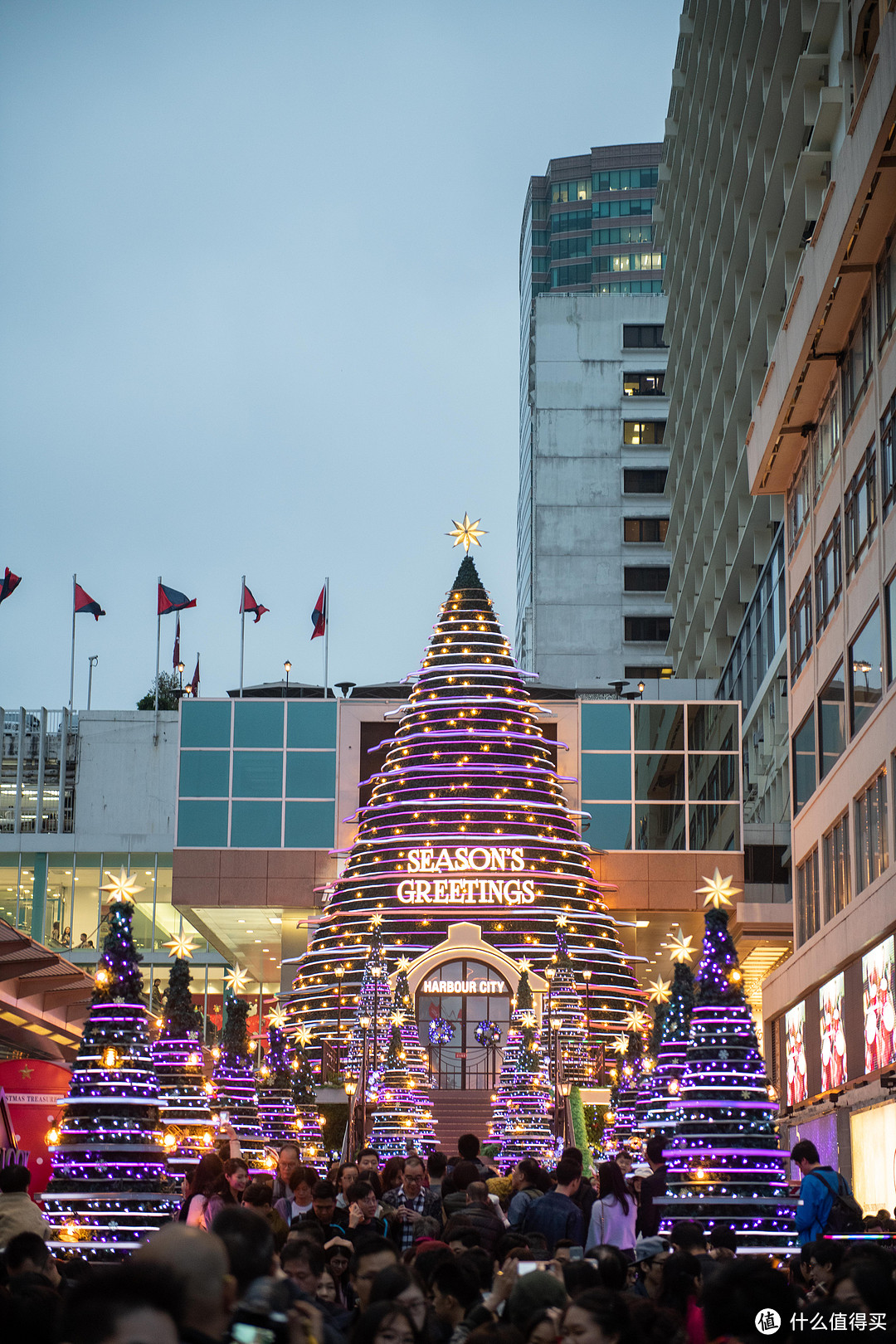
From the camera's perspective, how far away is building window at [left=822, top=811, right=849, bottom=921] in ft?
115

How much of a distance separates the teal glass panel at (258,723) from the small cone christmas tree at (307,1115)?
1583 centimetres

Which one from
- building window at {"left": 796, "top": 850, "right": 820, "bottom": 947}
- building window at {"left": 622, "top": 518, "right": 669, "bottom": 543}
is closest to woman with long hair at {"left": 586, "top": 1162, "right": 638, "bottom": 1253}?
building window at {"left": 796, "top": 850, "right": 820, "bottom": 947}

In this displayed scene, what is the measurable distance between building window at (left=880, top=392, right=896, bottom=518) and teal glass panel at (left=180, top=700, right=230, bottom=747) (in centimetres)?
3434

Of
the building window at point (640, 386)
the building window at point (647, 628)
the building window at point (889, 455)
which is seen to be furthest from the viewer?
the building window at point (640, 386)

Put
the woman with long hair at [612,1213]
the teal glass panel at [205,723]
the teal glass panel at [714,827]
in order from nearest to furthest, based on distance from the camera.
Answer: the woman with long hair at [612,1213], the teal glass panel at [714,827], the teal glass panel at [205,723]

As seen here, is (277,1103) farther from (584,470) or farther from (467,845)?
(584,470)

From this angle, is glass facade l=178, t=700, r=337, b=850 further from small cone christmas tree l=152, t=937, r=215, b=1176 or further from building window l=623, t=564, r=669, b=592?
building window l=623, t=564, r=669, b=592

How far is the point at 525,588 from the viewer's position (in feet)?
472

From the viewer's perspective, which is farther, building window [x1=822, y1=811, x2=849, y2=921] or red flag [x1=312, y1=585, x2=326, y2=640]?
red flag [x1=312, y1=585, x2=326, y2=640]

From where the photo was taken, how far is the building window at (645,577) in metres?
113

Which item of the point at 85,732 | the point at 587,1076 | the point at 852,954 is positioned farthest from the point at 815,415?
the point at 85,732

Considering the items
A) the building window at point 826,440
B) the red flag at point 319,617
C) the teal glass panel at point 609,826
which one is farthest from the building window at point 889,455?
the red flag at point 319,617

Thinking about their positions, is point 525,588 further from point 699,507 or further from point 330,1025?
point 330,1025

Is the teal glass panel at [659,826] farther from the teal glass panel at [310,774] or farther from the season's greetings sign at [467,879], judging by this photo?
the teal glass panel at [310,774]
